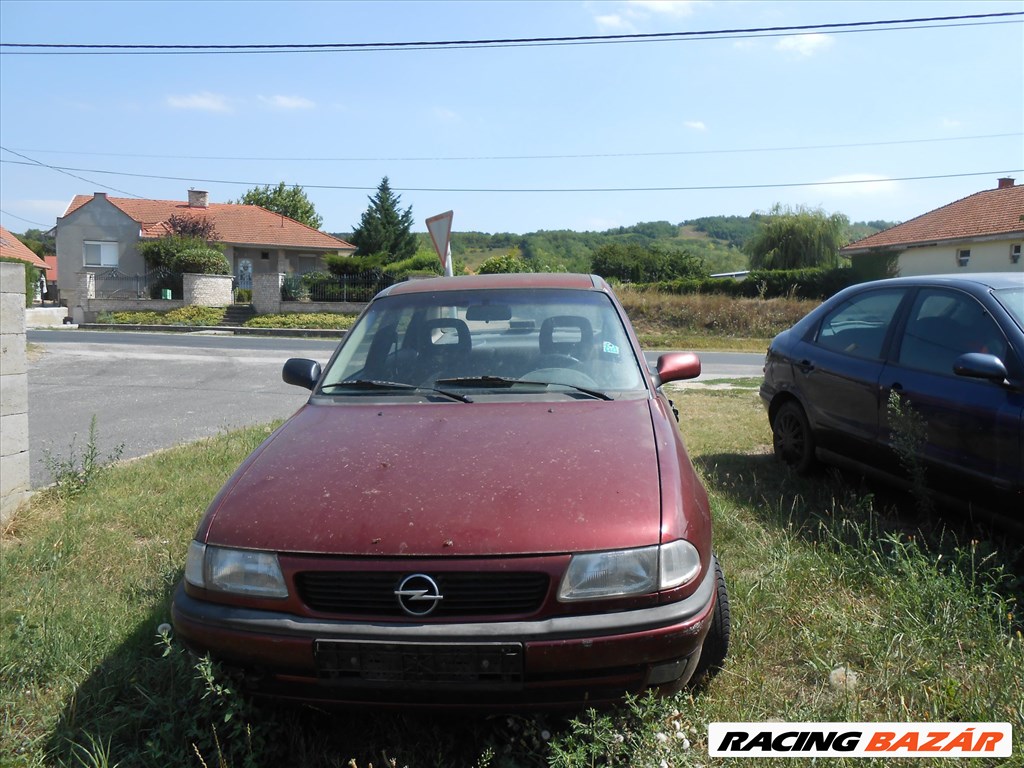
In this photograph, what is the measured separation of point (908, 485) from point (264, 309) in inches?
1199

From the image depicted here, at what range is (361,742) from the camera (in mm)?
2744

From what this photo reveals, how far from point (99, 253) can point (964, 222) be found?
46104 millimetres

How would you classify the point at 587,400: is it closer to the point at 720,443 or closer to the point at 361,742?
the point at 361,742

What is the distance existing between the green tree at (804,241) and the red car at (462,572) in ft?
164

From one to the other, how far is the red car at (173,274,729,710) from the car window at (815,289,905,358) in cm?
281

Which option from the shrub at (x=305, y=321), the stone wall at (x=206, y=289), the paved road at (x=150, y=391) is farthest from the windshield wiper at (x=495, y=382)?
the stone wall at (x=206, y=289)

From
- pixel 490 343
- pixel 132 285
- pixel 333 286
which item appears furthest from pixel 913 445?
pixel 132 285

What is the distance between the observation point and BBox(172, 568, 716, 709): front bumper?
2.29 metres

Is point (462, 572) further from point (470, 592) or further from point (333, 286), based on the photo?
point (333, 286)

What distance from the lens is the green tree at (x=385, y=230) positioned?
4775 centimetres

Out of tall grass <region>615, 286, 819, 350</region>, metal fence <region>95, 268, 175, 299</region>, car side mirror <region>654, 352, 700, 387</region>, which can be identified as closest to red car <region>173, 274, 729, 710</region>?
car side mirror <region>654, 352, 700, 387</region>

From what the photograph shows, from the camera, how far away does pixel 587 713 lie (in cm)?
244

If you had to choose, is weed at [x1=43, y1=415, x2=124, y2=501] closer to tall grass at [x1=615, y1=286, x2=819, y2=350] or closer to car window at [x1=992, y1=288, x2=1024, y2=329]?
car window at [x1=992, y1=288, x2=1024, y2=329]

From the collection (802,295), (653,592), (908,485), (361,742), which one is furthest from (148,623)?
(802,295)
